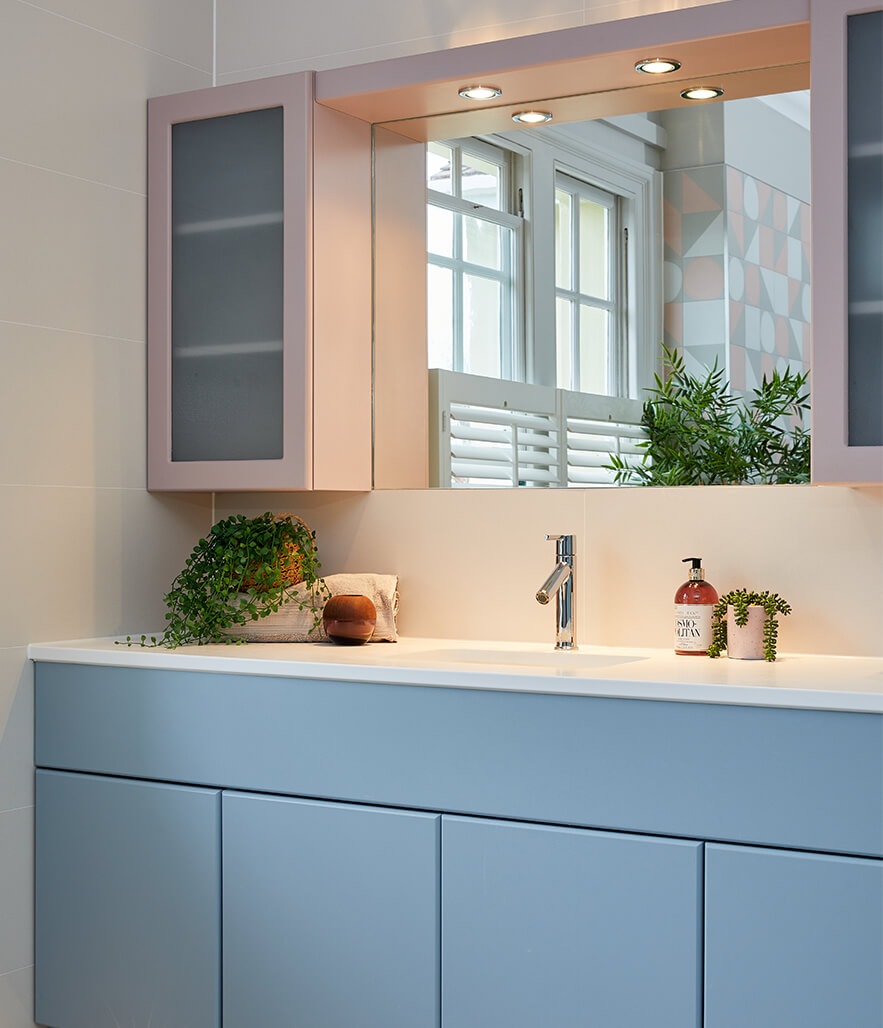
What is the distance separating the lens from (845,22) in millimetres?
1928

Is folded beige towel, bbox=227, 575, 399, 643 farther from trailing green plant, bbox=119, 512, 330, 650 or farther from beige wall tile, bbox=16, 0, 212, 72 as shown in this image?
beige wall tile, bbox=16, 0, 212, 72

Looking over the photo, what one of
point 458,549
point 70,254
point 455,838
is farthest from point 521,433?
point 70,254

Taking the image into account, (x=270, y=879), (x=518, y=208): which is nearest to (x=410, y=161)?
(x=518, y=208)

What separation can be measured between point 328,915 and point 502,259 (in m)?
1.26

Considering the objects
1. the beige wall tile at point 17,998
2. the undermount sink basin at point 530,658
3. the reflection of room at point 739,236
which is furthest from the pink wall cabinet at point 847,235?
the beige wall tile at point 17,998

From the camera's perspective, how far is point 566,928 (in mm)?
1814

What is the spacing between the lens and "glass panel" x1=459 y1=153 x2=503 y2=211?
7.99 ft

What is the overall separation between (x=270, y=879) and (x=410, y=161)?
143cm

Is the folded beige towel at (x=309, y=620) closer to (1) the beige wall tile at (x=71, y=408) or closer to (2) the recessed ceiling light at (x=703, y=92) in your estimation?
(1) the beige wall tile at (x=71, y=408)

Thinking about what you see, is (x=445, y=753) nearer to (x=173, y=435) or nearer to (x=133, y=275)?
(x=173, y=435)

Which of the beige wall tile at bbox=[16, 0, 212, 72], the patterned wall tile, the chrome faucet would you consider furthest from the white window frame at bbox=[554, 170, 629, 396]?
the beige wall tile at bbox=[16, 0, 212, 72]

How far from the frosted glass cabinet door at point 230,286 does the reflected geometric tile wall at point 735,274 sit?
707 millimetres

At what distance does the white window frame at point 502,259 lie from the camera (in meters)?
2.40

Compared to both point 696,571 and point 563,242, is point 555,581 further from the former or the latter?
point 563,242
